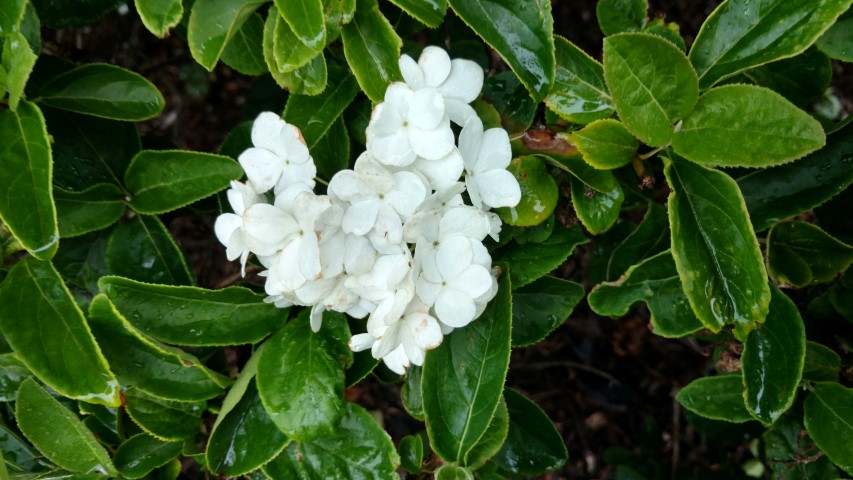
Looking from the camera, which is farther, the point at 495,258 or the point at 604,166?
the point at 495,258

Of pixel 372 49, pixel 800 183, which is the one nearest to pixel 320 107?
pixel 372 49

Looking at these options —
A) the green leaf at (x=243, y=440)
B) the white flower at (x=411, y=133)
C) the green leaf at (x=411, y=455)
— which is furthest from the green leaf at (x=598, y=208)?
the green leaf at (x=243, y=440)

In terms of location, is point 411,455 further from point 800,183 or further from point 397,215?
point 800,183

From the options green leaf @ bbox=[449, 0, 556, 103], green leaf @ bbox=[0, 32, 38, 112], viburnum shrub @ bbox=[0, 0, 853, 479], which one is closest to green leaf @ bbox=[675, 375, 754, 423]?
viburnum shrub @ bbox=[0, 0, 853, 479]

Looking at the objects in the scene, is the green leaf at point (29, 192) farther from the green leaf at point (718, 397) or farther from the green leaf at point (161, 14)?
the green leaf at point (718, 397)

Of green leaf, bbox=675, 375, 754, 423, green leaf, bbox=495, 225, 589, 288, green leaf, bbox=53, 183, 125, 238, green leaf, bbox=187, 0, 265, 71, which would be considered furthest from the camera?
green leaf, bbox=675, 375, 754, 423

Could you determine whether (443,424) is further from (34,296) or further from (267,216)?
(34,296)

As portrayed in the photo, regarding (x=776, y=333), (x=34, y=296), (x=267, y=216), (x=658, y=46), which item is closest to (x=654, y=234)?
(x=776, y=333)

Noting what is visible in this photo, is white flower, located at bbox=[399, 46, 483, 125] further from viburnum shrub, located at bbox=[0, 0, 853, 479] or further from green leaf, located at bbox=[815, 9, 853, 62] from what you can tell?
green leaf, located at bbox=[815, 9, 853, 62]
